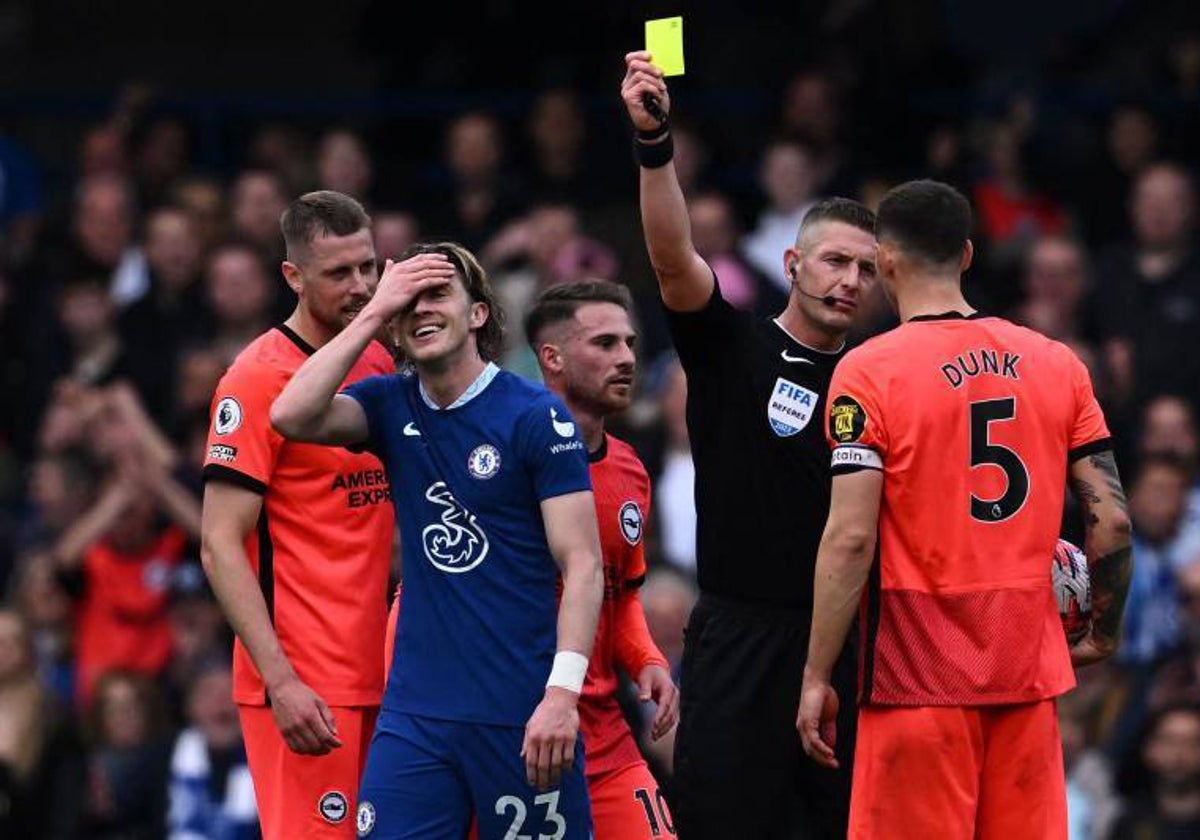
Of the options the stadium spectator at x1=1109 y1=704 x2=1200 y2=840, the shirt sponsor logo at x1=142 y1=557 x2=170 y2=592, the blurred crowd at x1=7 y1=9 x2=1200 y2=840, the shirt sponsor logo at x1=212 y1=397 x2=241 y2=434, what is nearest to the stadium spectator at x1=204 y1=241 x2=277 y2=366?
the blurred crowd at x1=7 y1=9 x2=1200 y2=840

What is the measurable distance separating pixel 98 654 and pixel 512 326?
8.71 ft

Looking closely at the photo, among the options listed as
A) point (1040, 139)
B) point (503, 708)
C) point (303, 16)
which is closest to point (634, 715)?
point (503, 708)

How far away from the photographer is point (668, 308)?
25.4 ft

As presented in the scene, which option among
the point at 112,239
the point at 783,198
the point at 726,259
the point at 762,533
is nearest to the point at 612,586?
the point at 762,533

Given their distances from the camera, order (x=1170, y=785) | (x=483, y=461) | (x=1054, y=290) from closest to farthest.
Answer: (x=483, y=461)
(x=1170, y=785)
(x=1054, y=290)

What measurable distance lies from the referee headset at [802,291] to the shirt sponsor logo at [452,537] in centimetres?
130

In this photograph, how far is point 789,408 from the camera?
7723mm

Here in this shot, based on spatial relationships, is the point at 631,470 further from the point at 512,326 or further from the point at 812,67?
the point at 812,67

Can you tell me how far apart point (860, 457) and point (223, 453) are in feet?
6.15

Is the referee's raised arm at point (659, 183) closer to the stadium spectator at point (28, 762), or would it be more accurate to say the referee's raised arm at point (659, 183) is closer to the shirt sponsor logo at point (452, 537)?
the shirt sponsor logo at point (452, 537)

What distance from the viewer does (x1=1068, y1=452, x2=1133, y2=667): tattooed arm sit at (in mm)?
7312

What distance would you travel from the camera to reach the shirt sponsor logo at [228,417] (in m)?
7.64

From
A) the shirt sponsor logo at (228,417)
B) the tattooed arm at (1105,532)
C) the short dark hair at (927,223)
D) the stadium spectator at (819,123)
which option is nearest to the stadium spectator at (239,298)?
the stadium spectator at (819,123)

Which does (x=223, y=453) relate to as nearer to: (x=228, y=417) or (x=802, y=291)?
(x=228, y=417)
